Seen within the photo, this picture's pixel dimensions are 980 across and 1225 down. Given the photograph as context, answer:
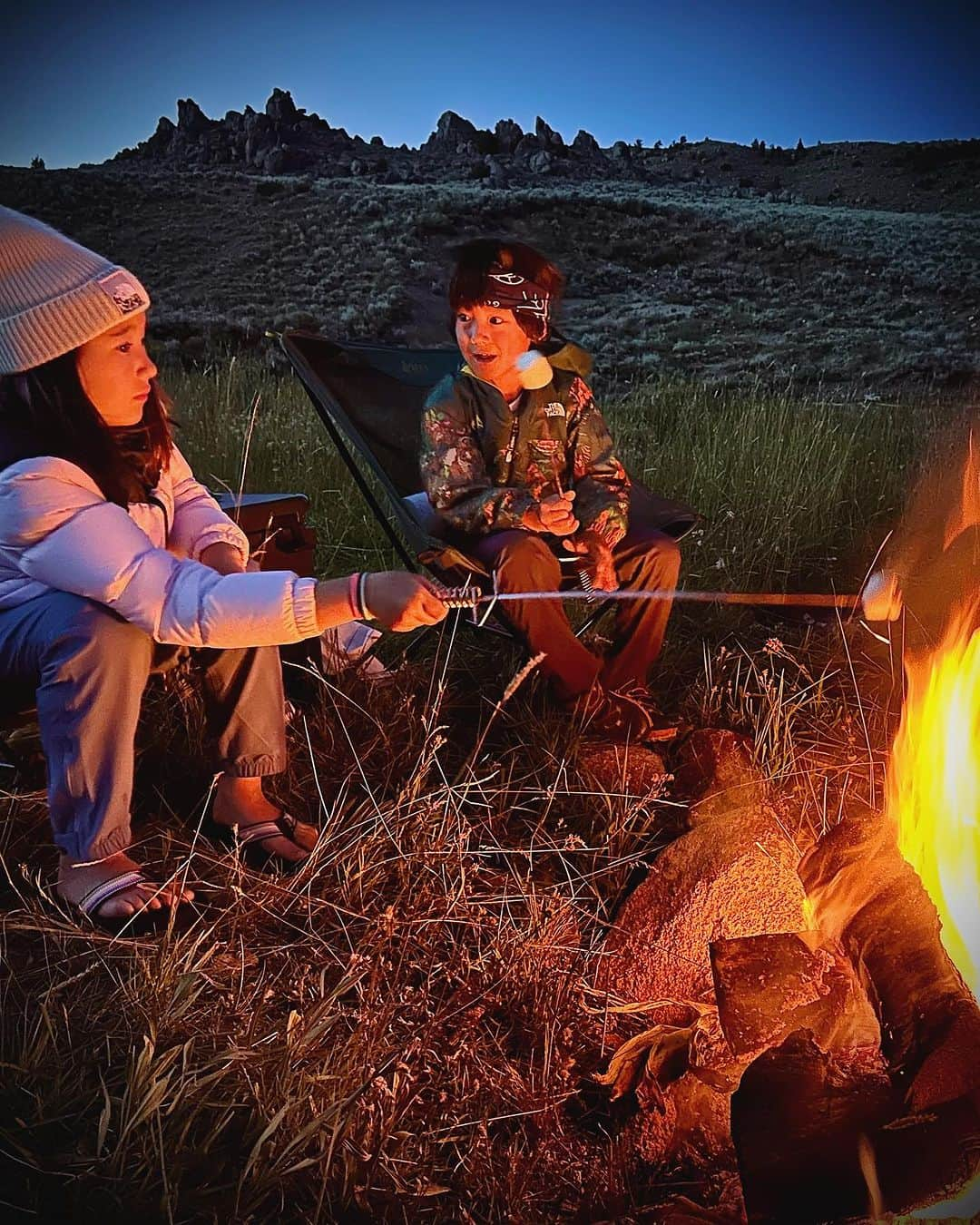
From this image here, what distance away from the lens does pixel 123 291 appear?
199 cm

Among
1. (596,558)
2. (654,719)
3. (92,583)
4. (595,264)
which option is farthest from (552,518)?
(595,264)

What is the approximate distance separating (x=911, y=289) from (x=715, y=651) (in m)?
14.2

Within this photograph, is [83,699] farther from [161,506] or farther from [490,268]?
[490,268]

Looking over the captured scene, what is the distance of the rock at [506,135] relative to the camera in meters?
22.6

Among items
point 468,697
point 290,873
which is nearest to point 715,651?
point 468,697

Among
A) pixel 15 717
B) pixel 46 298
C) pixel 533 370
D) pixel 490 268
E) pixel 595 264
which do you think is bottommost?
pixel 15 717

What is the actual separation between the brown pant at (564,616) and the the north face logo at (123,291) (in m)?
0.97

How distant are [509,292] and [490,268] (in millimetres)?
79

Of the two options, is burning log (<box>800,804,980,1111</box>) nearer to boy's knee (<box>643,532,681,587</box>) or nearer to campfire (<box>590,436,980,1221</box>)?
campfire (<box>590,436,980,1221</box>)

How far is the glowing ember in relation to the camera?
2.03 metres

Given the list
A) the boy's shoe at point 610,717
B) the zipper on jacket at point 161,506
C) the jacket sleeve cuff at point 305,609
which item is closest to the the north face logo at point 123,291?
the zipper on jacket at point 161,506

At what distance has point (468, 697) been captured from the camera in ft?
9.37

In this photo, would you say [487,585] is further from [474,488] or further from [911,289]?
[911,289]

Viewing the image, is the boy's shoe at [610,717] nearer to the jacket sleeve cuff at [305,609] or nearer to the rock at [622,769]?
the rock at [622,769]
